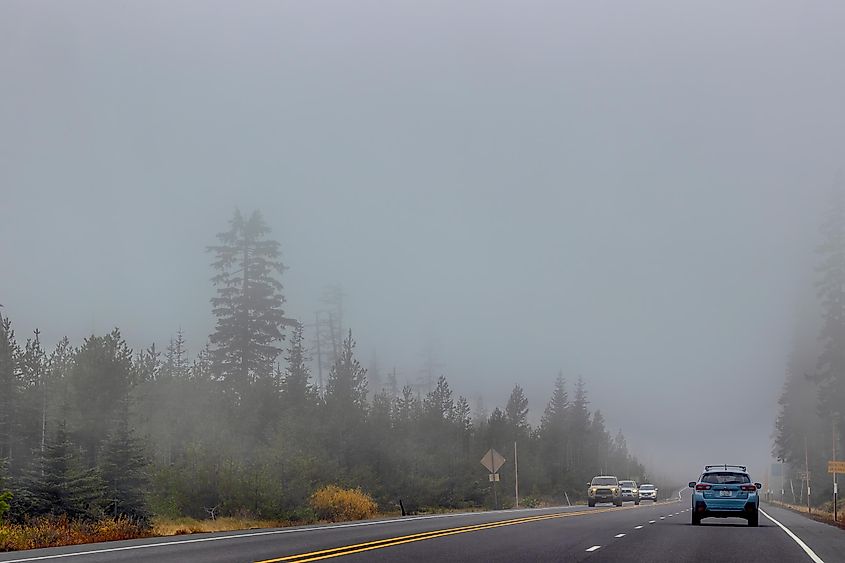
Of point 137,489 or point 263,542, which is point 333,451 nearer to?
point 137,489

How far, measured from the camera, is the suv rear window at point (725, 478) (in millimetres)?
36031

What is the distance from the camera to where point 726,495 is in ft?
118

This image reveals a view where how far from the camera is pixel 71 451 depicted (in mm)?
35469

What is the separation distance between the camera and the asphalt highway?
807 inches

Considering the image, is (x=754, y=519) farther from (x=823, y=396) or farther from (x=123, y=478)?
(x=823, y=396)

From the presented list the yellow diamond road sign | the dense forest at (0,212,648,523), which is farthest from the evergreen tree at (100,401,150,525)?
the yellow diamond road sign

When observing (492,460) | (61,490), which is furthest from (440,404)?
(61,490)

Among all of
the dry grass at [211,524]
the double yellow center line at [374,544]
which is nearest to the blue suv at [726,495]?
the double yellow center line at [374,544]

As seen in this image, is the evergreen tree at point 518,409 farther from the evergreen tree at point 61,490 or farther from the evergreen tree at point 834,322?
the evergreen tree at point 61,490

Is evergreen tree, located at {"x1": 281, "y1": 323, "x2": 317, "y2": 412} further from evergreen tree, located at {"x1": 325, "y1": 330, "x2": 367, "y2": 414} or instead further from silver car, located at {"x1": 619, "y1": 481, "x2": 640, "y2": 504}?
silver car, located at {"x1": 619, "y1": 481, "x2": 640, "y2": 504}

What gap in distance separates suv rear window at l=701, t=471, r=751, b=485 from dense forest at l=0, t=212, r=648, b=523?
14.8m

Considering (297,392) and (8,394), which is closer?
(8,394)

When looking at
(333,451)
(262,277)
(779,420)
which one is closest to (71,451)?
(333,451)

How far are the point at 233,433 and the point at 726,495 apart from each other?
102ft
